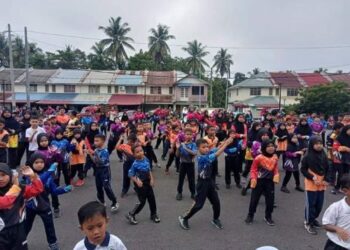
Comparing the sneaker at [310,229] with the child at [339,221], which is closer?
the child at [339,221]

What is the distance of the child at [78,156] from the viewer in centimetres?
799

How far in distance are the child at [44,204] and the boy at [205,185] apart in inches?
82.0

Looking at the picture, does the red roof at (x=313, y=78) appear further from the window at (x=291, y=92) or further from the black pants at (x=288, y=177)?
the black pants at (x=288, y=177)

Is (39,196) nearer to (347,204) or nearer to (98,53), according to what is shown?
(347,204)

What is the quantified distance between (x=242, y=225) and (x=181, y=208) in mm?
1363

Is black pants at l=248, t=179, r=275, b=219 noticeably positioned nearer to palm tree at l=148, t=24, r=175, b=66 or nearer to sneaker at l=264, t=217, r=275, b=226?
sneaker at l=264, t=217, r=275, b=226

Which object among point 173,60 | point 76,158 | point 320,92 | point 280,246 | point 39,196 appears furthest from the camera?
point 173,60

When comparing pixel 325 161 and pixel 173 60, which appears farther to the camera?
pixel 173 60

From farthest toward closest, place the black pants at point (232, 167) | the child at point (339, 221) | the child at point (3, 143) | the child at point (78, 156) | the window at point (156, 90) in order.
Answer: the window at point (156, 90) < the black pants at point (232, 167) < the child at point (78, 156) < the child at point (3, 143) < the child at point (339, 221)

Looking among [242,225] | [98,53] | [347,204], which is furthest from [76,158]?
[98,53]

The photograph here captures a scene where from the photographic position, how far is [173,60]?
180ft

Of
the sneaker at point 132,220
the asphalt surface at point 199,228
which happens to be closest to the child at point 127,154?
the asphalt surface at point 199,228

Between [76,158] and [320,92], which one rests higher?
[320,92]

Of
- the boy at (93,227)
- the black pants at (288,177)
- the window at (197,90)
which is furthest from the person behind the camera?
the window at (197,90)
